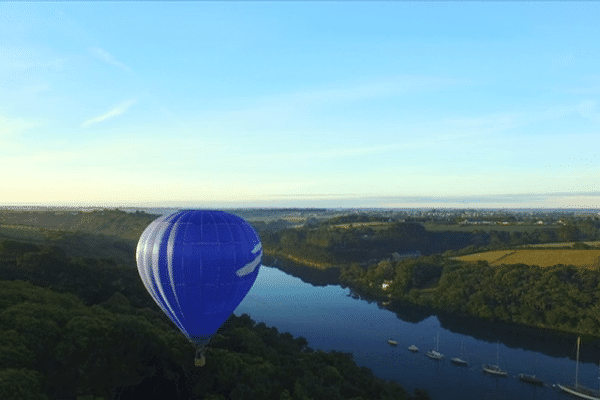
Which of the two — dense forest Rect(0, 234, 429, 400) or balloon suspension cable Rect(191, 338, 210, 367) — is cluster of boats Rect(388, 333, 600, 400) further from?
balloon suspension cable Rect(191, 338, 210, 367)

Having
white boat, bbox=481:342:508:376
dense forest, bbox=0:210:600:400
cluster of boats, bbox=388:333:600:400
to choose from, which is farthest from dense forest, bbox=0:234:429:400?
cluster of boats, bbox=388:333:600:400

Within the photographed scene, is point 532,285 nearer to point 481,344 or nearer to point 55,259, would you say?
point 481,344

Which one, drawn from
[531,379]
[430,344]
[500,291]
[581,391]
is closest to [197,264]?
[531,379]

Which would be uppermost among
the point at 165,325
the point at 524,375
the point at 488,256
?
the point at 165,325

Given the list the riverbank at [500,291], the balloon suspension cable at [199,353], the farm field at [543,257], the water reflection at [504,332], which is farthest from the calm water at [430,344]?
the balloon suspension cable at [199,353]

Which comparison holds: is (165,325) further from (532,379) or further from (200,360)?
(532,379)

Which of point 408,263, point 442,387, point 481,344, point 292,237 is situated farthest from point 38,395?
point 292,237
